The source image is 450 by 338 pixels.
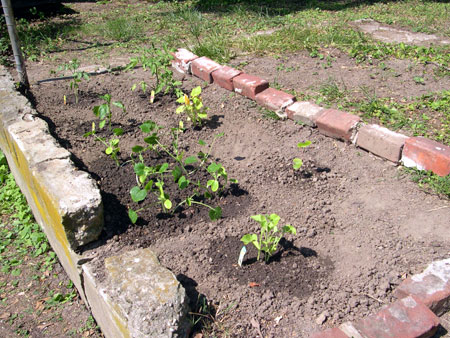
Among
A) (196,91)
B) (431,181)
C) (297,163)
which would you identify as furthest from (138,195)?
(431,181)

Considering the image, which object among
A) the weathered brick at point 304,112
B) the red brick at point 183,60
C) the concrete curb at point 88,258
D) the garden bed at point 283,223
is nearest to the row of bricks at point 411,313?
the garden bed at point 283,223

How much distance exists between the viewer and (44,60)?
18.7 ft

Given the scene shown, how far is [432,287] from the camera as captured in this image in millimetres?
2266

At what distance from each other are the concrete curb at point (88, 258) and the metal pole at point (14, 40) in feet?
3.88

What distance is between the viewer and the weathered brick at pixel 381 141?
10.6 feet

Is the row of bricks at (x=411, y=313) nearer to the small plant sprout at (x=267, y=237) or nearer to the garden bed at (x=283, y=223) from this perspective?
the garden bed at (x=283, y=223)

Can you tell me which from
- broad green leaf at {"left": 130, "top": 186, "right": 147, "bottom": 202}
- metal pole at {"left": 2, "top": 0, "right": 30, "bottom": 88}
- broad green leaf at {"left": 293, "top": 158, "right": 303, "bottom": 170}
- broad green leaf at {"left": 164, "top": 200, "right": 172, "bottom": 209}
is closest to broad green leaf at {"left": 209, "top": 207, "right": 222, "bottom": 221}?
broad green leaf at {"left": 164, "top": 200, "right": 172, "bottom": 209}

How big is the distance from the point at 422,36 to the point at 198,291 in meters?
4.94

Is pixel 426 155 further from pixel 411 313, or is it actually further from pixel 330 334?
pixel 330 334

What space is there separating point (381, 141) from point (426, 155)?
0.34 m

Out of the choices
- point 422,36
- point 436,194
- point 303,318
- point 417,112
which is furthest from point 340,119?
point 422,36

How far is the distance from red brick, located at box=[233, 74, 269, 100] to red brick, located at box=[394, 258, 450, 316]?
239cm

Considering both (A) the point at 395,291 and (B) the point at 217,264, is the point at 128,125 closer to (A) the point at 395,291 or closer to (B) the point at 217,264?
(B) the point at 217,264

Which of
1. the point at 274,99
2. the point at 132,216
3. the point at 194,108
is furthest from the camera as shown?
the point at 274,99
